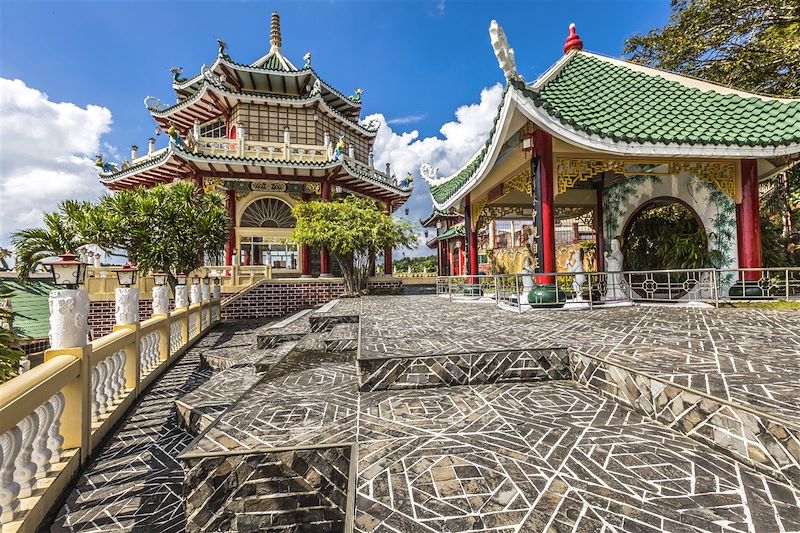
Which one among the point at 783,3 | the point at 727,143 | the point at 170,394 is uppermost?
the point at 783,3

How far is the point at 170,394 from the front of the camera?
4902mm

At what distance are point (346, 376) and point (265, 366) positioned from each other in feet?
5.81

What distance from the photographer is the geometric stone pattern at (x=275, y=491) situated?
2174 millimetres

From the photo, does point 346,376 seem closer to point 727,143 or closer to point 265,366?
point 265,366

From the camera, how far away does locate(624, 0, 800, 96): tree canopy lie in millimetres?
9781

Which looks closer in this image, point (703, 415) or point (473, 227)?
point (703, 415)

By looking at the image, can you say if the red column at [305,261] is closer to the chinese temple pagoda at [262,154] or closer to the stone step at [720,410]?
the chinese temple pagoda at [262,154]

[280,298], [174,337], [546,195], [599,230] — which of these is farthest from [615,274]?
[280,298]

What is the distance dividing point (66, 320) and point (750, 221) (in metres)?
11.2

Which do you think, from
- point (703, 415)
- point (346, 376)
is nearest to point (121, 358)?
point (346, 376)

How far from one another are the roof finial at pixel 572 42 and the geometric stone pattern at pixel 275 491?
1148cm

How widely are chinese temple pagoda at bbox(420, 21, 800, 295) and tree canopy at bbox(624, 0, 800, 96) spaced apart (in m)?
3.66

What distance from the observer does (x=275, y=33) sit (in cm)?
2109

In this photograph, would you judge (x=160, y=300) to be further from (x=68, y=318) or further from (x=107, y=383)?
(x=68, y=318)
